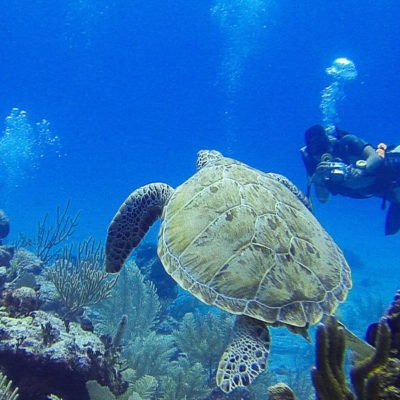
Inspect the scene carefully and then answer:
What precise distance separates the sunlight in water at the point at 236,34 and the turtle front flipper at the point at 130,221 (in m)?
55.5

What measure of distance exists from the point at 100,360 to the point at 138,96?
90310 mm

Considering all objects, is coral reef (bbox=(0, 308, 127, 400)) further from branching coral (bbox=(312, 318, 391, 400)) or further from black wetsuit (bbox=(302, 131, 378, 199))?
black wetsuit (bbox=(302, 131, 378, 199))

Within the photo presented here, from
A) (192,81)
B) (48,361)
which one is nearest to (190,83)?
(192,81)

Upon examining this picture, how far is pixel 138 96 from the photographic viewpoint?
89312 mm

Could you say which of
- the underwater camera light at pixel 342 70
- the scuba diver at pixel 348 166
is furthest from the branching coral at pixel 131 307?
the underwater camera light at pixel 342 70

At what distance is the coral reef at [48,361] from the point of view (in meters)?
3.17

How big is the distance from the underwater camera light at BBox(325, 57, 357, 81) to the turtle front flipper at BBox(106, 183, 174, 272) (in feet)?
209

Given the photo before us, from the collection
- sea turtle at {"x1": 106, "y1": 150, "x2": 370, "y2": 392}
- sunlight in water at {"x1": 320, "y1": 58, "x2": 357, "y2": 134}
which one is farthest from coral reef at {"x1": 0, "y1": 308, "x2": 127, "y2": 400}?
sunlight in water at {"x1": 320, "y1": 58, "x2": 357, "y2": 134}

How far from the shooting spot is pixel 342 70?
253 ft

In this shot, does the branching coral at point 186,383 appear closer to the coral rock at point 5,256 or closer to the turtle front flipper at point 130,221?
the turtle front flipper at point 130,221

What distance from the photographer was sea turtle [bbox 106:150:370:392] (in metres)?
3.16

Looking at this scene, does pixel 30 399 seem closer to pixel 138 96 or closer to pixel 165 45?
pixel 165 45

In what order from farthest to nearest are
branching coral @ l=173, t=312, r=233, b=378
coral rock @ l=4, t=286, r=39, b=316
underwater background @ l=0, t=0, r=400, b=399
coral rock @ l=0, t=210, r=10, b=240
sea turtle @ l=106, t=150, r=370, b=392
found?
underwater background @ l=0, t=0, r=400, b=399 < coral rock @ l=0, t=210, r=10, b=240 < branching coral @ l=173, t=312, r=233, b=378 < coral rock @ l=4, t=286, r=39, b=316 < sea turtle @ l=106, t=150, r=370, b=392


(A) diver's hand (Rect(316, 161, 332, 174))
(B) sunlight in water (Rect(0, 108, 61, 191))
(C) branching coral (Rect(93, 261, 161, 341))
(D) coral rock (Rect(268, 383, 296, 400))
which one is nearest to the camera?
(D) coral rock (Rect(268, 383, 296, 400))
